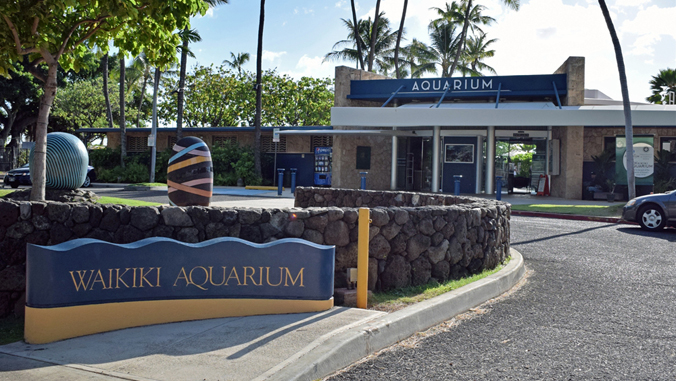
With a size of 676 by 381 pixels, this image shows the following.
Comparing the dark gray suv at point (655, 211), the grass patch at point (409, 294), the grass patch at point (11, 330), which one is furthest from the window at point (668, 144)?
the grass patch at point (11, 330)

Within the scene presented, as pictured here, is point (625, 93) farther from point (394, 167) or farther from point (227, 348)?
point (227, 348)

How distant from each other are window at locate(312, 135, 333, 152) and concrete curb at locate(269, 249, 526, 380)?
23879 millimetres

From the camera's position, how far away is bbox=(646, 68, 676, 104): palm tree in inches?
1531

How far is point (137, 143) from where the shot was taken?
36719 millimetres

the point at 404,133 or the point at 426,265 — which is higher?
the point at 404,133

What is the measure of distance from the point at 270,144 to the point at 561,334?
28407 millimetres

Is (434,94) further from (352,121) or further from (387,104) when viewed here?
(352,121)

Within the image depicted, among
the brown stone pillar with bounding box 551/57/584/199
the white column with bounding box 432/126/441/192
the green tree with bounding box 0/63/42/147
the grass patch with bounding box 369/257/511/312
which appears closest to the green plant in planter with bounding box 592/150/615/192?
the brown stone pillar with bounding box 551/57/584/199

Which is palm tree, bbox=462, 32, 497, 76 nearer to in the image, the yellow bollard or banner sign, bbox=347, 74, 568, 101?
banner sign, bbox=347, 74, 568, 101

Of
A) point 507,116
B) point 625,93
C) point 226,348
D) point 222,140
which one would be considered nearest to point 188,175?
point 226,348

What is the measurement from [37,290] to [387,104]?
25284mm

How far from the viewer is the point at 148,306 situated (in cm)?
532

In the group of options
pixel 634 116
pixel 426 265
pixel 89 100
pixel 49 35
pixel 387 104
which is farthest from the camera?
pixel 89 100

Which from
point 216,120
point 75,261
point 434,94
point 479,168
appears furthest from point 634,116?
point 216,120
